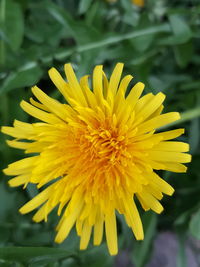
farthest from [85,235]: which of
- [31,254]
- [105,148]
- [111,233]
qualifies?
[105,148]

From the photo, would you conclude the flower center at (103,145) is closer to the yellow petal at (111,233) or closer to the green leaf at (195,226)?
the yellow petal at (111,233)

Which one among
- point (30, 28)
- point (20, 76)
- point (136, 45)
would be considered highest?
point (30, 28)

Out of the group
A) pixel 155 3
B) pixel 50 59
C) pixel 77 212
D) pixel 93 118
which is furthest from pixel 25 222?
pixel 155 3

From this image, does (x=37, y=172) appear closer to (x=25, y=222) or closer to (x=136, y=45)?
(x=25, y=222)

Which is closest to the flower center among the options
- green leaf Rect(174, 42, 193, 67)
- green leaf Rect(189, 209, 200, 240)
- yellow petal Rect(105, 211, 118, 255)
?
yellow petal Rect(105, 211, 118, 255)

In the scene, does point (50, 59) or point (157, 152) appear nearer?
point (157, 152)

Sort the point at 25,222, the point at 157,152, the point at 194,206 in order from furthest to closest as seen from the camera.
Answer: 1. the point at 194,206
2. the point at 25,222
3. the point at 157,152

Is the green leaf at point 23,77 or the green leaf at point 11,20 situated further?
the green leaf at point 11,20

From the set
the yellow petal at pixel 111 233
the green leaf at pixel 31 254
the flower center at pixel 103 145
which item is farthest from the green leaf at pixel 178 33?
the green leaf at pixel 31 254
